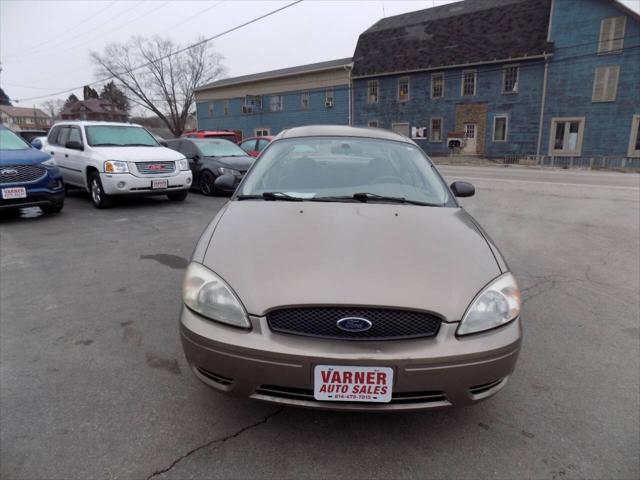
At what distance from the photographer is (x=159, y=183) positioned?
831 centimetres

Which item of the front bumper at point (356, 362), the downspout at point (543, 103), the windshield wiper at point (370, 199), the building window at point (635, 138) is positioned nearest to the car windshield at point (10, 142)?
the windshield wiper at point (370, 199)

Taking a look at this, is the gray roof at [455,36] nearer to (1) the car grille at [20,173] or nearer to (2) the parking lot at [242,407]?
(2) the parking lot at [242,407]

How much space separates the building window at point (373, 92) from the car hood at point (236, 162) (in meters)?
23.8

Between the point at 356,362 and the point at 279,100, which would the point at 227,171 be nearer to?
the point at 356,362

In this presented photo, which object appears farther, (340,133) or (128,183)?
(128,183)

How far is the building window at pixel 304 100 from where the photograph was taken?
34.6m

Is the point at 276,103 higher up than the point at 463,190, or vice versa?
the point at 276,103

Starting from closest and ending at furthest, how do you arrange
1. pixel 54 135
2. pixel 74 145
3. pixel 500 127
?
pixel 74 145
pixel 54 135
pixel 500 127

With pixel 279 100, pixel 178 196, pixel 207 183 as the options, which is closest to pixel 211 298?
pixel 178 196

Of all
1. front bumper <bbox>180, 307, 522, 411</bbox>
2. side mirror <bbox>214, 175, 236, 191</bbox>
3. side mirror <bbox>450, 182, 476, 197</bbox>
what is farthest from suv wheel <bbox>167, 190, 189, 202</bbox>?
front bumper <bbox>180, 307, 522, 411</bbox>

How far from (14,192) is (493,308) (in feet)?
24.7

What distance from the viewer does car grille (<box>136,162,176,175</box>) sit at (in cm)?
804

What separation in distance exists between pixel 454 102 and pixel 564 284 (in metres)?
27.0

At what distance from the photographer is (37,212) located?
8.27m
